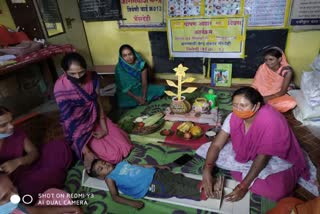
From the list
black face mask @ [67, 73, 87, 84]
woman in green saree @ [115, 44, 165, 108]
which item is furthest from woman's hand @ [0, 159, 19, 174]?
woman in green saree @ [115, 44, 165, 108]

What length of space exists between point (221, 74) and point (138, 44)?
159 cm

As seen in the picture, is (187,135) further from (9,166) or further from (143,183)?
(9,166)

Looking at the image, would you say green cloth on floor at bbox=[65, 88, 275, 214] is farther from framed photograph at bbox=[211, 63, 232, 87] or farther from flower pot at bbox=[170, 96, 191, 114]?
framed photograph at bbox=[211, 63, 232, 87]

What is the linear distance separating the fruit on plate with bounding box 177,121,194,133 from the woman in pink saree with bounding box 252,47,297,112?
117 cm

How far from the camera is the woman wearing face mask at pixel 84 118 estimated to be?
6.61 feet

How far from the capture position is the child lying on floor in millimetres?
1771

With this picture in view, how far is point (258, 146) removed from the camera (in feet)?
5.56

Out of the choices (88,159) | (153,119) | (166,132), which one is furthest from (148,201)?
(153,119)

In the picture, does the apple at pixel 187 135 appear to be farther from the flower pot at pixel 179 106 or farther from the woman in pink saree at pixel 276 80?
the woman in pink saree at pixel 276 80

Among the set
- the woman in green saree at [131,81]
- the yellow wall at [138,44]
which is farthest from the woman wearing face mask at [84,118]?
the yellow wall at [138,44]

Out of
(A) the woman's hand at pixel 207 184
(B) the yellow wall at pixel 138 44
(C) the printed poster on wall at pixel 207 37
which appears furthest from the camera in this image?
(C) the printed poster on wall at pixel 207 37

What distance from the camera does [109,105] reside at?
3537 millimetres

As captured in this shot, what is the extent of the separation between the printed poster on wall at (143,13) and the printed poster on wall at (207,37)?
22 cm

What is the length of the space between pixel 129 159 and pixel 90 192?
0.47m
